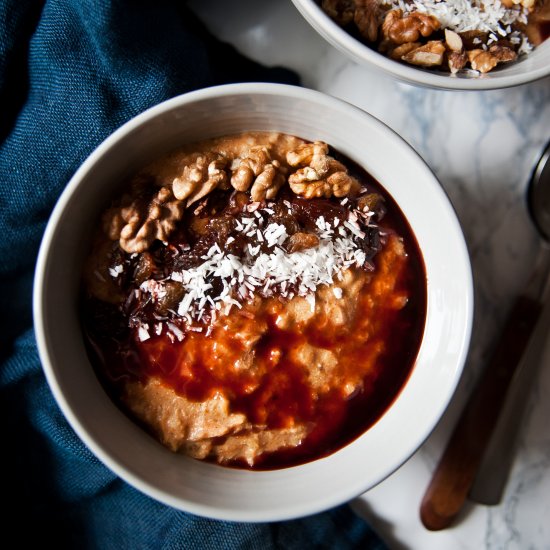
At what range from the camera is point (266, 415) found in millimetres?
2285

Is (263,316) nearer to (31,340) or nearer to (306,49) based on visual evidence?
(31,340)

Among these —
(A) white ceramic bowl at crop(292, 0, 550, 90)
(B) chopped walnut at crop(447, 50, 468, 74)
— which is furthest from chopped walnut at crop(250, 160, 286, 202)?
(B) chopped walnut at crop(447, 50, 468, 74)

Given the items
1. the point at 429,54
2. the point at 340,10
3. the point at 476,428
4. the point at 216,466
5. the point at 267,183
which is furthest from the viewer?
the point at 476,428

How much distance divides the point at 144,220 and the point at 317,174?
57 cm

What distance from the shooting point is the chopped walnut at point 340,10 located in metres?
2.55

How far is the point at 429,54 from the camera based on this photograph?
8.09ft

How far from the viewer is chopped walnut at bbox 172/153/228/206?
2184 millimetres

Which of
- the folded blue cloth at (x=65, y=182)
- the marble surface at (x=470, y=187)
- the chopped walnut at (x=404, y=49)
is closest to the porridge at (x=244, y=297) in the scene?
the folded blue cloth at (x=65, y=182)

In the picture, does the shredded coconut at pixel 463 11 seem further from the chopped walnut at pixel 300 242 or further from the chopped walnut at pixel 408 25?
the chopped walnut at pixel 300 242

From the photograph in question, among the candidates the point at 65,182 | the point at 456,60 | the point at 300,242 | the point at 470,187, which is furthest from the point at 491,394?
the point at 65,182

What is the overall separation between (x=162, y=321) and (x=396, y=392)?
2.78ft

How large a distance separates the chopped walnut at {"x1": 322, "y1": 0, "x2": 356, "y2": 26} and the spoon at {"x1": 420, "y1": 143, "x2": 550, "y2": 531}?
98 cm

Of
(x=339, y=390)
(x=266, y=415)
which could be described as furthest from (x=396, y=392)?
(x=266, y=415)

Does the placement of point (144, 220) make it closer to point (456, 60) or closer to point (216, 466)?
point (216, 466)
